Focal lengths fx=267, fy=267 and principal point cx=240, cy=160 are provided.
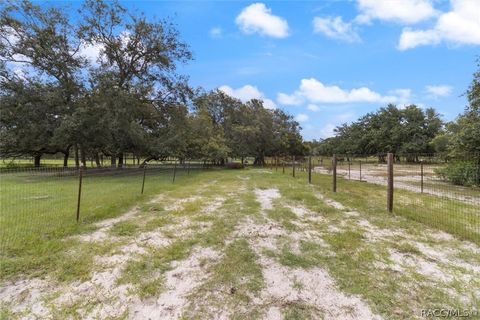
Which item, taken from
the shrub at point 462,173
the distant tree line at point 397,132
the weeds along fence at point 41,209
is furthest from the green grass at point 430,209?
the distant tree line at point 397,132

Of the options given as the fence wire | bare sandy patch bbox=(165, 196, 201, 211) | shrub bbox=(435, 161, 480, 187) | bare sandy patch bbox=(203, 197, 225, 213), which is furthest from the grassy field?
shrub bbox=(435, 161, 480, 187)

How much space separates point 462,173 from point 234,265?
10.7m

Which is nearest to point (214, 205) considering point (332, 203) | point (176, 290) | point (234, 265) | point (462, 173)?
point (332, 203)

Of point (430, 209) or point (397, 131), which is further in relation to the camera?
point (397, 131)

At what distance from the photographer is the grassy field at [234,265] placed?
88.7 inches

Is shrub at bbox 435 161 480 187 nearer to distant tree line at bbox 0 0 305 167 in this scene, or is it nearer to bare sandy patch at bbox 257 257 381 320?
bare sandy patch at bbox 257 257 381 320

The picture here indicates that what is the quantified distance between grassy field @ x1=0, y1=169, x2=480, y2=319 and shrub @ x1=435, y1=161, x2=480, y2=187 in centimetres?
540

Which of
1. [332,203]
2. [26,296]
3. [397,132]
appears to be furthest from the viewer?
[397,132]

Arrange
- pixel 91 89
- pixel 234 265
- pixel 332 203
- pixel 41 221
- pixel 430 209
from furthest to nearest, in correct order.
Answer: pixel 91 89, pixel 332 203, pixel 430 209, pixel 41 221, pixel 234 265

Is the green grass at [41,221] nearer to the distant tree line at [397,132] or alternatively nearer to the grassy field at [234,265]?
the grassy field at [234,265]

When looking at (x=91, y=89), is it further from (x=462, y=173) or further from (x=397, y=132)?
(x=397, y=132)

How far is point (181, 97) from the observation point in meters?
19.8

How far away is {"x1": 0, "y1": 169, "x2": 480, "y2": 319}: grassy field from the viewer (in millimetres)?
2254

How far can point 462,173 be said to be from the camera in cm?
980
